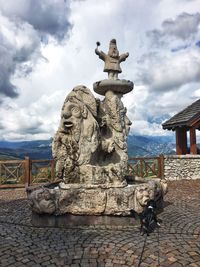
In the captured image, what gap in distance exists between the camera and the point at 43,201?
680 cm

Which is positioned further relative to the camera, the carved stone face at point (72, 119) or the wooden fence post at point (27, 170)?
the wooden fence post at point (27, 170)

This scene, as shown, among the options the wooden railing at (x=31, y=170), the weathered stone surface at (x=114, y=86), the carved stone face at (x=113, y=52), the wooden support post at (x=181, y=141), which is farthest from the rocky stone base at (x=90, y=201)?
the wooden support post at (x=181, y=141)

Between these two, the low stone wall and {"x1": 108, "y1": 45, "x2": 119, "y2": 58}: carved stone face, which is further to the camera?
the low stone wall

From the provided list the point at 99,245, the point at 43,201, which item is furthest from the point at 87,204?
the point at 99,245

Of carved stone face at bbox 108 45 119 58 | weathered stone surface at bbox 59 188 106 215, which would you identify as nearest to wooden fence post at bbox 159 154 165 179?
carved stone face at bbox 108 45 119 58

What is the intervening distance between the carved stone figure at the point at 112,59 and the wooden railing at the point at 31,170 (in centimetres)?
686

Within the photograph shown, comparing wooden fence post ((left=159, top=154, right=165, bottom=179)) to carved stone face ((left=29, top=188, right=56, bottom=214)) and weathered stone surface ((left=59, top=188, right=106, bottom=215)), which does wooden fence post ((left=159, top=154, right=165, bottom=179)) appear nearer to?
weathered stone surface ((left=59, top=188, right=106, bottom=215))

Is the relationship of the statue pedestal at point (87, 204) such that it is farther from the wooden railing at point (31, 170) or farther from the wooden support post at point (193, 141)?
the wooden support post at point (193, 141)

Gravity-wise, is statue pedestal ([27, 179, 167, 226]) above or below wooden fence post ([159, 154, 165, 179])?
below

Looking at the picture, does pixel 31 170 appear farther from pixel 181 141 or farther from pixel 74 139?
pixel 181 141

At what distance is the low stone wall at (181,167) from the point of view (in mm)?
17000

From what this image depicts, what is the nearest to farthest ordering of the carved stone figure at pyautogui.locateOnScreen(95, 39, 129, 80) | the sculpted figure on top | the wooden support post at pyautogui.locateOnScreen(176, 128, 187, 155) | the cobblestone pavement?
the cobblestone pavement < the sculpted figure on top < the carved stone figure at pyautogui.locateOnScreen(95, 39, 129, 80) < the wooden support post at pyautogui.locateOnScreen(176, 128, 187, 155)

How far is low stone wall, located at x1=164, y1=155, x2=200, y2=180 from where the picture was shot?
1700 centimetres

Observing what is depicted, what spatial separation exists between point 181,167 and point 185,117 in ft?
12.9
